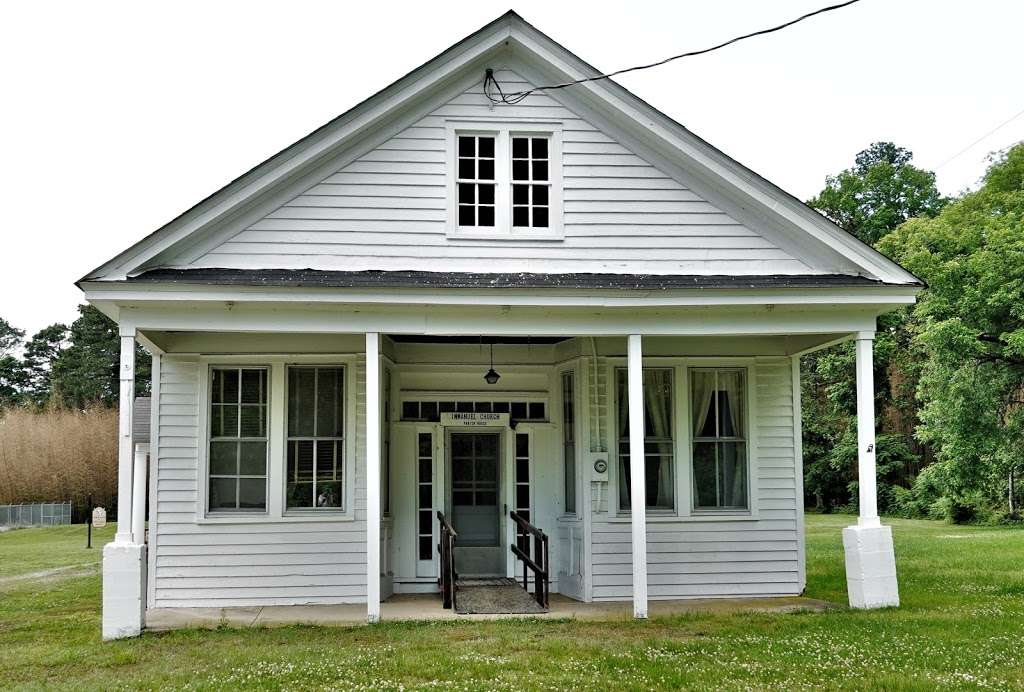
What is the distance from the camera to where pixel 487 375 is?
13500 millimetres

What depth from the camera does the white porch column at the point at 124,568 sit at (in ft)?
34.2

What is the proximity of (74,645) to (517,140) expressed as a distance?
712 centimetres

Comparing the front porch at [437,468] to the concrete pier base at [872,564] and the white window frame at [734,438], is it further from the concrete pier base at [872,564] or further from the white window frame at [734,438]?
the concrete pier base at [872,564]

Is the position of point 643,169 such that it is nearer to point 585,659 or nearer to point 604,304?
point 604,304

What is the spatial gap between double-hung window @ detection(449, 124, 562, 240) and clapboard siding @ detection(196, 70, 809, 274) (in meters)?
0.13

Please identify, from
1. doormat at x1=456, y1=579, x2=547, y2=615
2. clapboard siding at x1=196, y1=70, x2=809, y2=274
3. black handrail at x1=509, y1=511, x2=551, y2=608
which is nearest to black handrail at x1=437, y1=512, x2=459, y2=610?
doormat at x1=456, y1=579, x2=547, y2=615

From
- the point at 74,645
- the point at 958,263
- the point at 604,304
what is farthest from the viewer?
the point at 958,263

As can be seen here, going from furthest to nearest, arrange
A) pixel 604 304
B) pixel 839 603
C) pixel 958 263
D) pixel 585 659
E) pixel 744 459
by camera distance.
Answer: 1. pixel 958 263
2. pixel 744 459
3. pixel 839 603
4. pixel 604 304
5. pixel 585 659

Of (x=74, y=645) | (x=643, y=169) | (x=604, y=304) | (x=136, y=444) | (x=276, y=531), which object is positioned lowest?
(x=74, y=645)

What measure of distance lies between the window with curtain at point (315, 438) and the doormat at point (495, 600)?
1.91 metres

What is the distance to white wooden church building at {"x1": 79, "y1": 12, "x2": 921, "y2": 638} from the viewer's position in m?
11.1

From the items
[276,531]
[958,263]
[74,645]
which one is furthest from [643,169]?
[958,263]

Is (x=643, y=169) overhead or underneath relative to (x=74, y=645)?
overhead

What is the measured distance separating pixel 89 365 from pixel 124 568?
4443cm
